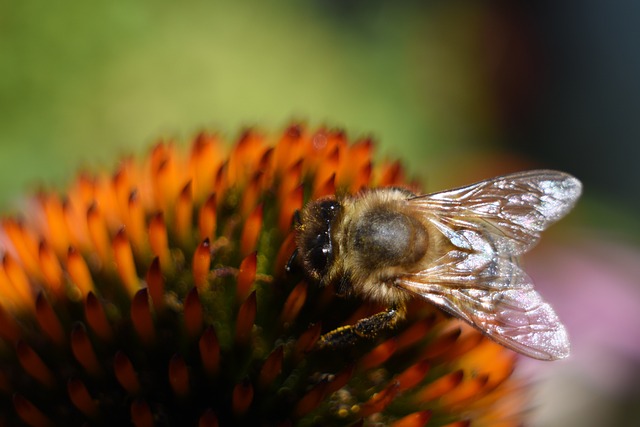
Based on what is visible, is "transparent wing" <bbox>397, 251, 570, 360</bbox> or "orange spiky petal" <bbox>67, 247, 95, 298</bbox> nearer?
"transparent wing" <bbox>397, 251, 570, 360</bbox>

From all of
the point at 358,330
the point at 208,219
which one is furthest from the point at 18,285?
the point at 358,330

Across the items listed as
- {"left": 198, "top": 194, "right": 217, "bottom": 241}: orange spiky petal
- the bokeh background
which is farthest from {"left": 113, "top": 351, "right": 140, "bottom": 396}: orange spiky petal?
the bokeh background

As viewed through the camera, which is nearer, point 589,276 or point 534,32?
point 589,276

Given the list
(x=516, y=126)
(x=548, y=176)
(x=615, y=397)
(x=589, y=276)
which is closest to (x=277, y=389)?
(x=548, y=176)

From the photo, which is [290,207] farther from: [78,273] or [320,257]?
[78,273]

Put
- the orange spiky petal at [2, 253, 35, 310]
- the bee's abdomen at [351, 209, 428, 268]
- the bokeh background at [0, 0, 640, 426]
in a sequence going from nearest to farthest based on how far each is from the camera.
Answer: the bee's abdomen at [351, 209, 428, 268] → the orange spiky petal at [2, 253, 35, 310] → the bokeh background at [0, 0, 640, 426]

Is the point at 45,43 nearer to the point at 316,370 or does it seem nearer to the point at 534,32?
the point at 316,370

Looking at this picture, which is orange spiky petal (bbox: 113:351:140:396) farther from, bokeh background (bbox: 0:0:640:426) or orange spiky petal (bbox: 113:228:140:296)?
bokeh background (bbox: 0:0:640:426)
